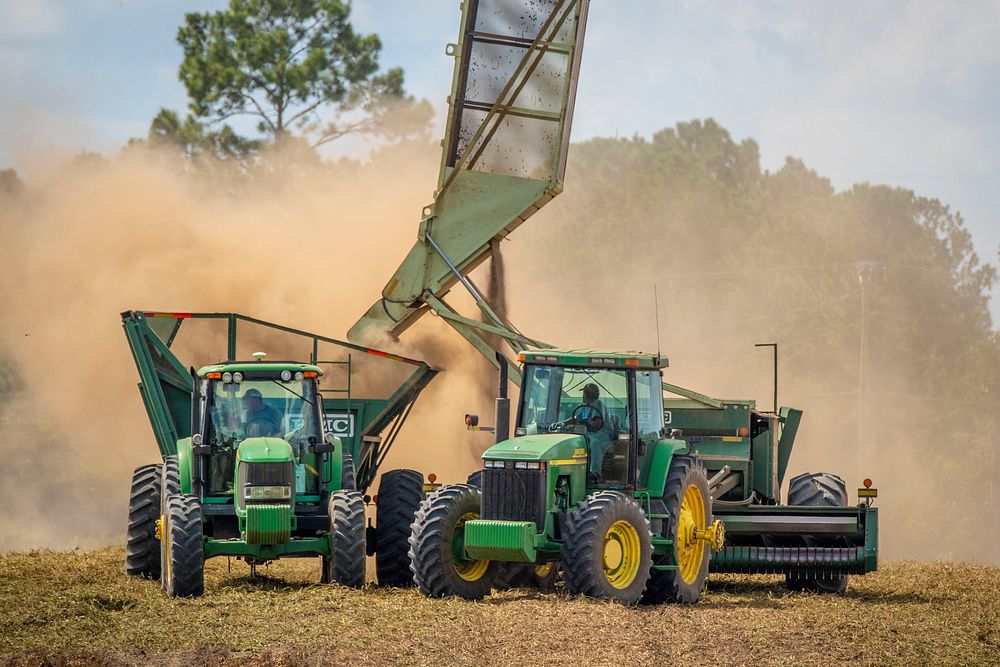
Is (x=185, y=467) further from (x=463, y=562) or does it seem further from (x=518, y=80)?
(x=518, y=80)

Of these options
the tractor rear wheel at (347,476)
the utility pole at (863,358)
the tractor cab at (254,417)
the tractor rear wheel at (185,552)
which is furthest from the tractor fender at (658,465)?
the utility pole at (863,358)

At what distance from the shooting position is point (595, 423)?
13.2 metres

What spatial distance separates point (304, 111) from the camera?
1572 inches

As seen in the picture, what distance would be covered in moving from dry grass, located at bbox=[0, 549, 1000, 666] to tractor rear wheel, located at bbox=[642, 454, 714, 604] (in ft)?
1.13

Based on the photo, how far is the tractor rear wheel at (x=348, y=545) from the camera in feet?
42.7

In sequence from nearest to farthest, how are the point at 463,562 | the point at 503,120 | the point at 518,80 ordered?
the point at 463,562 → the point at 518,80 → the point at 503,120

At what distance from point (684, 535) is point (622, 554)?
1.18 meters

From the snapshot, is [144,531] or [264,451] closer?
[264,451]

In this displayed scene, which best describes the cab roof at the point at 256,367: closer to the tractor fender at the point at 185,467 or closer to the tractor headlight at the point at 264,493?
the tractor fender at the point at 185,467

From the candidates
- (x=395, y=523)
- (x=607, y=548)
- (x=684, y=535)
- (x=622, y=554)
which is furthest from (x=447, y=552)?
(x=684, y=535)

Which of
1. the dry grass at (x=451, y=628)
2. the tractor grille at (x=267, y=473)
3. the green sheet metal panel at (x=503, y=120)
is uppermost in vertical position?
the green sheet metal panel at (x=503, y=120)

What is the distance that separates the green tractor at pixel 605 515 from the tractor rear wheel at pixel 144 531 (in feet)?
10.4

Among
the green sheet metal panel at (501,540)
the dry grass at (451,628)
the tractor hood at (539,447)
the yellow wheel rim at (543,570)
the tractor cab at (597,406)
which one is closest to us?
the dry grass at (451,628)

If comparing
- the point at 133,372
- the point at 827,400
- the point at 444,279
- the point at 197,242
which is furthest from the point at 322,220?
the point at 827,400
